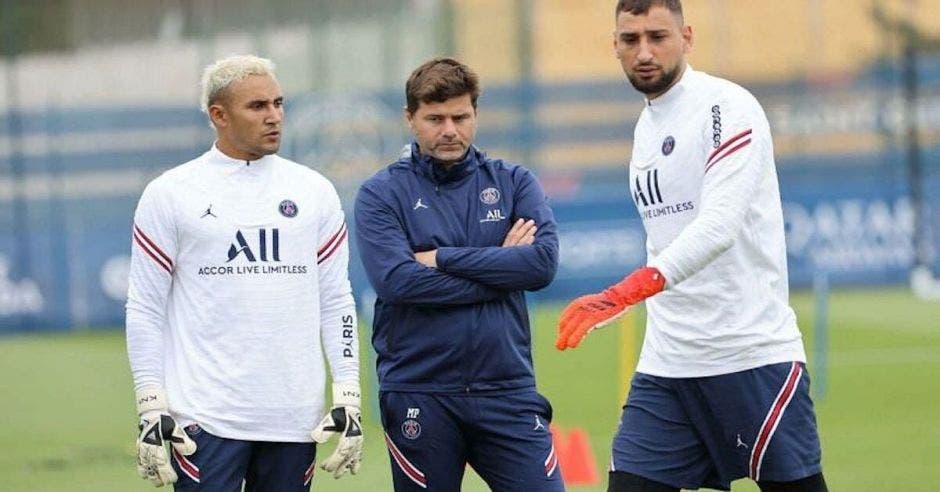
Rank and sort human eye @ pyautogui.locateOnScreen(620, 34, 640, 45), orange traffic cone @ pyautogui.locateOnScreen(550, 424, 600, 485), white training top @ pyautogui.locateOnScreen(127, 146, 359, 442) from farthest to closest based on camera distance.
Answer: orange traffic cone @ pyautogui.locateOnScreen(550, 424, 600, 485) → human eye @ pyautogui.locateOnScreen(620, 34, 640, 45) → white training top @ pyautogui.locateOnScreen(127, 146, 359, 442)

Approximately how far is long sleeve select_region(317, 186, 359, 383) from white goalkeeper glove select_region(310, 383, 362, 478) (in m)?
0.09

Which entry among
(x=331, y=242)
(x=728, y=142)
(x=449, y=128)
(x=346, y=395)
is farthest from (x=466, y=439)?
(x=728, y=142)

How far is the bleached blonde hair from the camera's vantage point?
663 centimetres

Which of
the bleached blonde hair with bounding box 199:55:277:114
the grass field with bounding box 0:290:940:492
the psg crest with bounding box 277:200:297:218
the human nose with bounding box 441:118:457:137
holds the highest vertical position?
the bleached blonde hair with bounding box 199:55:277:114

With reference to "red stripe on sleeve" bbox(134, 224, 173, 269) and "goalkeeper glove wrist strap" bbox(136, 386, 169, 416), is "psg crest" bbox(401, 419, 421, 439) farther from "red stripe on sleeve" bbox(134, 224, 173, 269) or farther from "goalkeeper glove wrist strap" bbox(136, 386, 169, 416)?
"red stripe on sleeve" bbox(134, 224, 173, 269)

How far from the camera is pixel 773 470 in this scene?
6652mm

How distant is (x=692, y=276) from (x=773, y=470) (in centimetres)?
72

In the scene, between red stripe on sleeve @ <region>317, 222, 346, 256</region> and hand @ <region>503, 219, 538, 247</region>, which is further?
hand @ <region>503, 219, 538, 247</region>

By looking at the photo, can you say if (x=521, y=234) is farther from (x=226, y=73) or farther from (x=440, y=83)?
(x=226, y=73)

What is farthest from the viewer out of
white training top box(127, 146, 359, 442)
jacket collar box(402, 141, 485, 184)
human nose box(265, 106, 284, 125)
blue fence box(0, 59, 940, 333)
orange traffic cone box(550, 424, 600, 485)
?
blue fence box(0, 59, 940, 333)

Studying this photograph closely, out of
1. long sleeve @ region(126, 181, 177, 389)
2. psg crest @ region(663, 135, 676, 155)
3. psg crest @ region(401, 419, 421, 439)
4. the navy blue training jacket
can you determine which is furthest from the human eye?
long sleeve @ region(126, 181, 177, 389)

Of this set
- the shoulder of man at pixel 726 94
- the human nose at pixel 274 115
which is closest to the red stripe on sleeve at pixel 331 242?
the human nose at pixel 274 115

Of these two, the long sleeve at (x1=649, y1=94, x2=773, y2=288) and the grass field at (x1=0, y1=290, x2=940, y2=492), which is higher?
the long sleeve at (x1=649, y1=94, x2=773, y2=288)

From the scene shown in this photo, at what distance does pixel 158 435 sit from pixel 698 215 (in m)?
1.91
